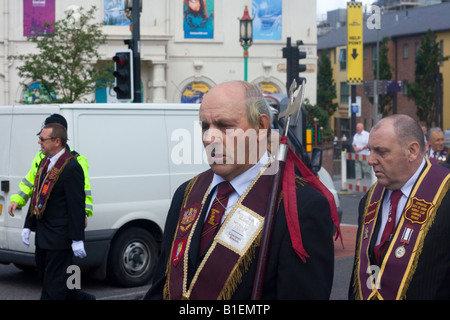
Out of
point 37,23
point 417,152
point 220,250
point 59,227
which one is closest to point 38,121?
point 59,227

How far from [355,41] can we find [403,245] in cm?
2225

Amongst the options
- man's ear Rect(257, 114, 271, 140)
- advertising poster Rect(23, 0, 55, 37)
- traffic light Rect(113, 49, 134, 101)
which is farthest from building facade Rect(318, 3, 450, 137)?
man's ear Rect(257, 114, 271, 140)

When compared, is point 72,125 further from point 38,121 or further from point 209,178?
point 209,178

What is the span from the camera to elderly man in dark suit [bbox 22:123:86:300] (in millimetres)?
7699

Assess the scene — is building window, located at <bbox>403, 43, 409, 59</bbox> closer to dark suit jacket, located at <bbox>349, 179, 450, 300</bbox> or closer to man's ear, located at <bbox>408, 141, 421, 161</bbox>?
man's ear, located at <bbox>408, 141, 421, 161</bbox>

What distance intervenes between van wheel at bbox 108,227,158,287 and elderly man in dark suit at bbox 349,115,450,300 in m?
5.61

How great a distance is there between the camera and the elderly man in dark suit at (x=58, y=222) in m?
7.70

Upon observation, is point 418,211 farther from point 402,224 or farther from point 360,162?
point 360,162

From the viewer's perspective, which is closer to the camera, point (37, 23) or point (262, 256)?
point (262, 256)

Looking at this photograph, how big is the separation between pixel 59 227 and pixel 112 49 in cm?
2640

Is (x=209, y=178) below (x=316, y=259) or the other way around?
the other way around

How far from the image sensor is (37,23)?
3222 cm

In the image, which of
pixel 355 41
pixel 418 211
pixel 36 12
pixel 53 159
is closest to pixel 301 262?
pixel 418 211

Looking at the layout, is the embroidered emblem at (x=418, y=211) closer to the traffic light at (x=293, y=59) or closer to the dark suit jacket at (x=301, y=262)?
the dark suit jacket at (x=301, y=262)
